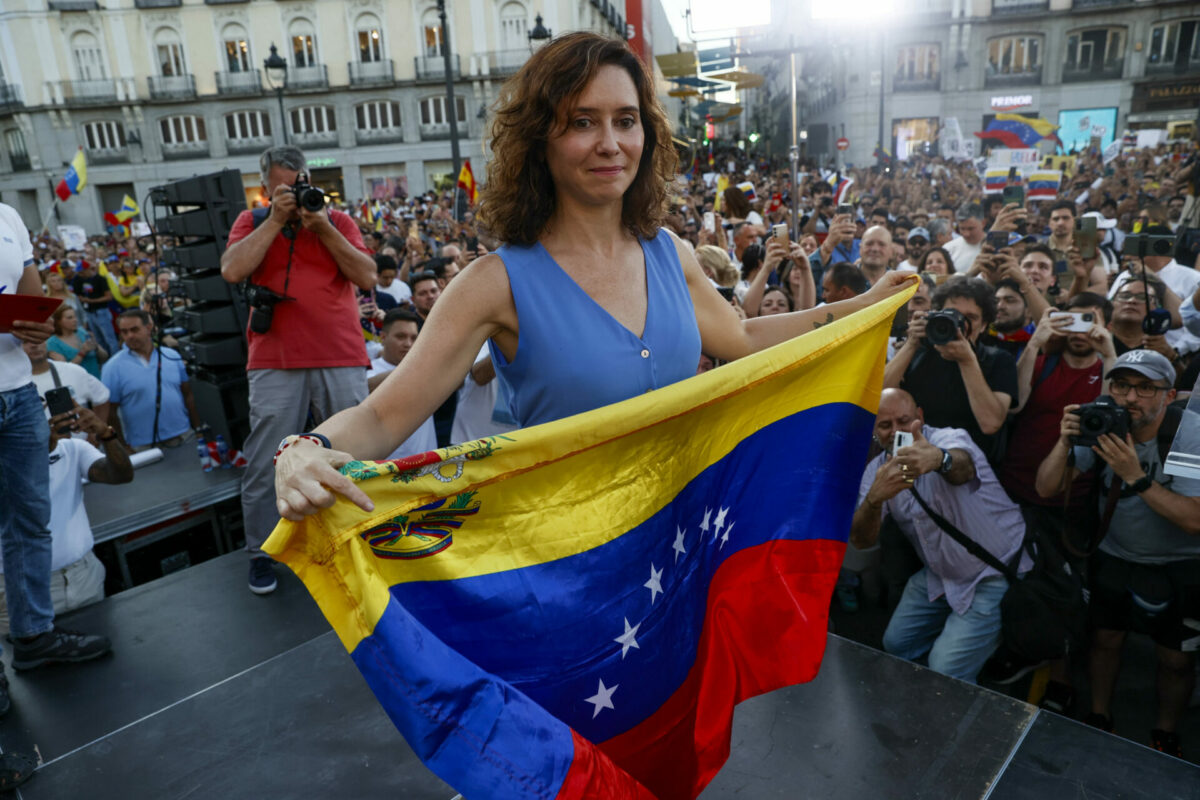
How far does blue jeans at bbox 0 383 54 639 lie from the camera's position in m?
2.78

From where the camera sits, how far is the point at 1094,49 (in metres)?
36.0

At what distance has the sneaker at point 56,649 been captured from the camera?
304 centimetres

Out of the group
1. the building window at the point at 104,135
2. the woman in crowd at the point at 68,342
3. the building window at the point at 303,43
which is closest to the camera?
the woman in crowd at the point at 68,342

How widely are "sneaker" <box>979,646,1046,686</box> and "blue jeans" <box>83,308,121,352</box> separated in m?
10.1

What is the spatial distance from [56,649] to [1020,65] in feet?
141

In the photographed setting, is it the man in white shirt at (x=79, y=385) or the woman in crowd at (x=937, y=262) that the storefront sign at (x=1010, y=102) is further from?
the man in white shirt at (x=79, y=385)

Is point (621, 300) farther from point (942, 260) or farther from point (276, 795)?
point (942, 260)

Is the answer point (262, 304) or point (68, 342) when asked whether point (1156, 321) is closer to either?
point (262, 304)

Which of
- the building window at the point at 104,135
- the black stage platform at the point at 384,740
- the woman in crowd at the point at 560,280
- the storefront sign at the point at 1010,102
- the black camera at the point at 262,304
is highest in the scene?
the building window at the point at 104,135

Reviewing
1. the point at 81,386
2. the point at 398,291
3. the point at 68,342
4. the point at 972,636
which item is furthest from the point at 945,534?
the point at 68,342

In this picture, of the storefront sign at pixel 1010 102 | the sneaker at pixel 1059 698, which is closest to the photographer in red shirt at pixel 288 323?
the sneaker at pixel 1059 698

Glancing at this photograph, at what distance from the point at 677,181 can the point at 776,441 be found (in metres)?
0.69

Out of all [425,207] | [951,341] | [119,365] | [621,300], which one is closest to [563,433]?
[621,300]

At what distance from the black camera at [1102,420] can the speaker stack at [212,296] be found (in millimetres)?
4501
